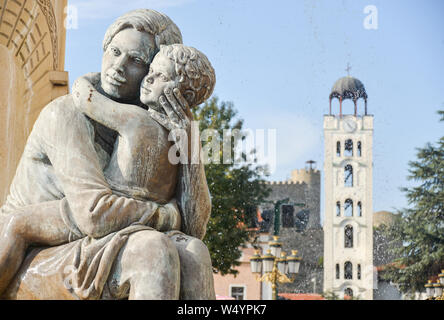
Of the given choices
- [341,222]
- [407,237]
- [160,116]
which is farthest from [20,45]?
[341,222]

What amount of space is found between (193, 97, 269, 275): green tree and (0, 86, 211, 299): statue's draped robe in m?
17.1

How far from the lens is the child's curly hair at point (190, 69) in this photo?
3.25 meters

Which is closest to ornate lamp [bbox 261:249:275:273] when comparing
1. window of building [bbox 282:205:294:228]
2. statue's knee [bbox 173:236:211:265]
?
statue's knee [bbox 173:236:211:265]

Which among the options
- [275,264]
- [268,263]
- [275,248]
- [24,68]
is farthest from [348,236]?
[24,68]

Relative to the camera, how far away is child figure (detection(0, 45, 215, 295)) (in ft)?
10.2

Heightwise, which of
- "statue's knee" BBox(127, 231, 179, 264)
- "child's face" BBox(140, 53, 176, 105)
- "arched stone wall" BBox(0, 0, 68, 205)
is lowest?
"statue's knee" BBox(127, 231, 179, 264)

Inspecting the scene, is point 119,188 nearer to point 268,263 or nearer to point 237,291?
point 268,263

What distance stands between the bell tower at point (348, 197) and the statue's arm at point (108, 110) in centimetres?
5795

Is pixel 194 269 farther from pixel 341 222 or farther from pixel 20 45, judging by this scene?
pixel 341 222

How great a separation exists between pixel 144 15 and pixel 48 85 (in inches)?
90.8

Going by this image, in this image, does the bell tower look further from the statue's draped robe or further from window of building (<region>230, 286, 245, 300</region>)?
the statue's draped robe

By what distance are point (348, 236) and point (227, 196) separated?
154 feet

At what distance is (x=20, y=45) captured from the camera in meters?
Result: 5.36

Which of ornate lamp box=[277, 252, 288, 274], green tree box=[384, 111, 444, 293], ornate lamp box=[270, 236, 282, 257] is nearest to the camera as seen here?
ornate lamp box=[270, 236, 282, 257]
